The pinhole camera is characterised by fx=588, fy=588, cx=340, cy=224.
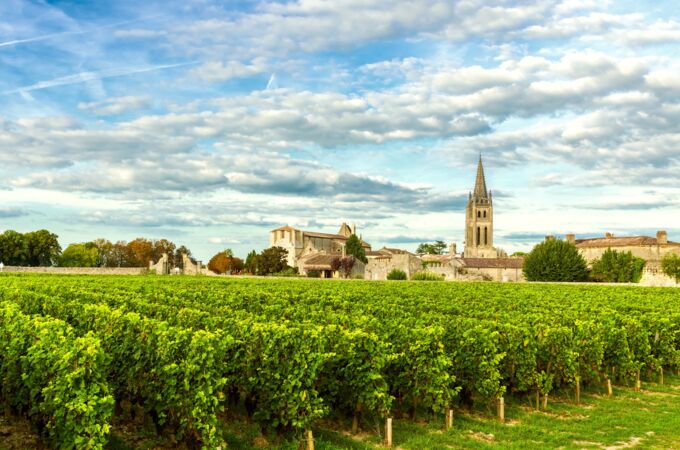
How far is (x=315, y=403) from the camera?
10.8 meters

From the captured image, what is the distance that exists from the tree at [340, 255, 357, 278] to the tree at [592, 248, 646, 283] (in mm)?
36002

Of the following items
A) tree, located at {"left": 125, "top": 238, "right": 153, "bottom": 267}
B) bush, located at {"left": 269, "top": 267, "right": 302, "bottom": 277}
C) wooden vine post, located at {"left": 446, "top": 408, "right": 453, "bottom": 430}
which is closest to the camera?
wooden vine post, located at {"left": 446, "top": 408, "right": 453, "bottom": 430}

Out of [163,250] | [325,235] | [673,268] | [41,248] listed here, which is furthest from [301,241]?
[673,268]

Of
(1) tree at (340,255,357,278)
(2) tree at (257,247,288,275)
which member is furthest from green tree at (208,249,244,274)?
(1) tree at (340,255,357,278)

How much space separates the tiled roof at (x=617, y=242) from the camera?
100938 millimetres

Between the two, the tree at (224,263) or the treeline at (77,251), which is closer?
the treeline at (77,251)

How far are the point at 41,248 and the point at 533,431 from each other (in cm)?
10074

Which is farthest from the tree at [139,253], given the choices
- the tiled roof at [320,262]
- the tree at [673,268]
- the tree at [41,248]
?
the tree at [673,268]

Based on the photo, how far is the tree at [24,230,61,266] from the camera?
96938 millimetres

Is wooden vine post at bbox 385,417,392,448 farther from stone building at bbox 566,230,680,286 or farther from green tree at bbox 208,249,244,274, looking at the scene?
green tree at bbox 208,249,244,274

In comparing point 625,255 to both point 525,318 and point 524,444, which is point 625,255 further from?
point 524,444

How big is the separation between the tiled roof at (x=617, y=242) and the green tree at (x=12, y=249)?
98.6m

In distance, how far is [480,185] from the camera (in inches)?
6924

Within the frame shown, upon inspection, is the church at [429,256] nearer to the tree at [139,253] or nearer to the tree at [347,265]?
the tree at [347,265]
